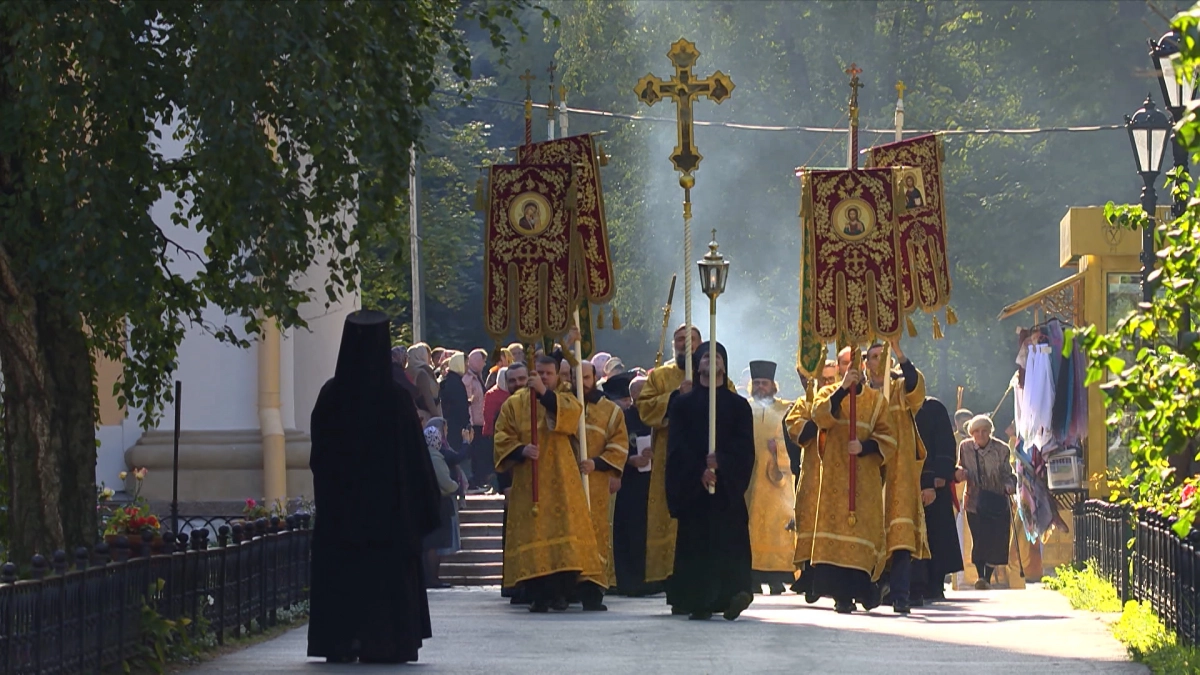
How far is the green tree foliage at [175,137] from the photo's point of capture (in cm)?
1016

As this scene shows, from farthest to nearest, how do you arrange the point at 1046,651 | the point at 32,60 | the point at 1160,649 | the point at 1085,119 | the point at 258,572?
1. the point at 1085,119
2. the point at 258,572
3. the point at 1046,651
4. the point at 1160,649
5. the point at 32,60

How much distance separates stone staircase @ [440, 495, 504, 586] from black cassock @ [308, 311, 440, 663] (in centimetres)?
838

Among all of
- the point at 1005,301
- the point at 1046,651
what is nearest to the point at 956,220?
the point at 1005,301

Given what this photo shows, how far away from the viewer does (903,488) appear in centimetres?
1656

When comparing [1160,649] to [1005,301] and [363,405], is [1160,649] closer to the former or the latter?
[363,405]

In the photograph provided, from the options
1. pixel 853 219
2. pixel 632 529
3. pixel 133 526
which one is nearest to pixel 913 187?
pixel 853 219

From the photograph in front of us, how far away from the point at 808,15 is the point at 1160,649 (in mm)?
34923

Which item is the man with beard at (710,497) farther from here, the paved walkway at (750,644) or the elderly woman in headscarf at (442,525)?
the elderly woman in headscarf at (442,525)

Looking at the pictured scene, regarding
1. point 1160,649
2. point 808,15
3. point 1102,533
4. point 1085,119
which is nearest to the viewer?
point 1160,649

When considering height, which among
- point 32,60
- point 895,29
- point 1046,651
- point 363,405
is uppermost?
point 895,29

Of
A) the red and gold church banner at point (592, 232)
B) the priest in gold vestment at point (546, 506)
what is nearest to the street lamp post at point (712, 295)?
the red and gold church banner at point (592, 232)

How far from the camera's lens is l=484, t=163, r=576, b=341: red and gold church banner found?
16.9m

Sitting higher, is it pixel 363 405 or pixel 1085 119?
pixel 1085 119

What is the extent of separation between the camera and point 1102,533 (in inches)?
645
